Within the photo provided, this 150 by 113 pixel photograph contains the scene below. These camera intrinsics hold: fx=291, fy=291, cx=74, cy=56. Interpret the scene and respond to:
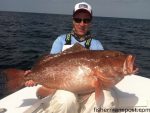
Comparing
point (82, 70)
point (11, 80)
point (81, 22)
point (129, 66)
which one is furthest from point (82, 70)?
point (81, 22)

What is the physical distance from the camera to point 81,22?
5.46 metres

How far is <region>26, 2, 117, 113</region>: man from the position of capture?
177 inches

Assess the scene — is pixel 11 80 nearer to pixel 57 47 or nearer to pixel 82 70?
pixel 82 70

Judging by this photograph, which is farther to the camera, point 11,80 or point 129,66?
point 11,80

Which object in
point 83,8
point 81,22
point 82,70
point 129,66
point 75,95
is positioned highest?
point 83,8

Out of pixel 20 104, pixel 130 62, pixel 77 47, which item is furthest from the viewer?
pixel 20 104

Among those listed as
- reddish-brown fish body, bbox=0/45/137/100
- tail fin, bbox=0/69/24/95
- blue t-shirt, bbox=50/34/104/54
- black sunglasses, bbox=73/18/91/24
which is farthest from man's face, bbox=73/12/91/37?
tail fin, bbox=0/69/24/95

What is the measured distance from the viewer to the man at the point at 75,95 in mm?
4484

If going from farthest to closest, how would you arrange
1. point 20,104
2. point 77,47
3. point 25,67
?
point 25,67 < point 20,104 < point 77,47

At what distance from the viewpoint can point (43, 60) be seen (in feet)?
15.6

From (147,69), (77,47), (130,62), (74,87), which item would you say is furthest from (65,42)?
(147,69)

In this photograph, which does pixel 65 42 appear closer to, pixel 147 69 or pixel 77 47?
pixel 77 47

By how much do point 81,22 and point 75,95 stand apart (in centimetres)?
151

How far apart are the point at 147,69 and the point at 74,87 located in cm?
1055
